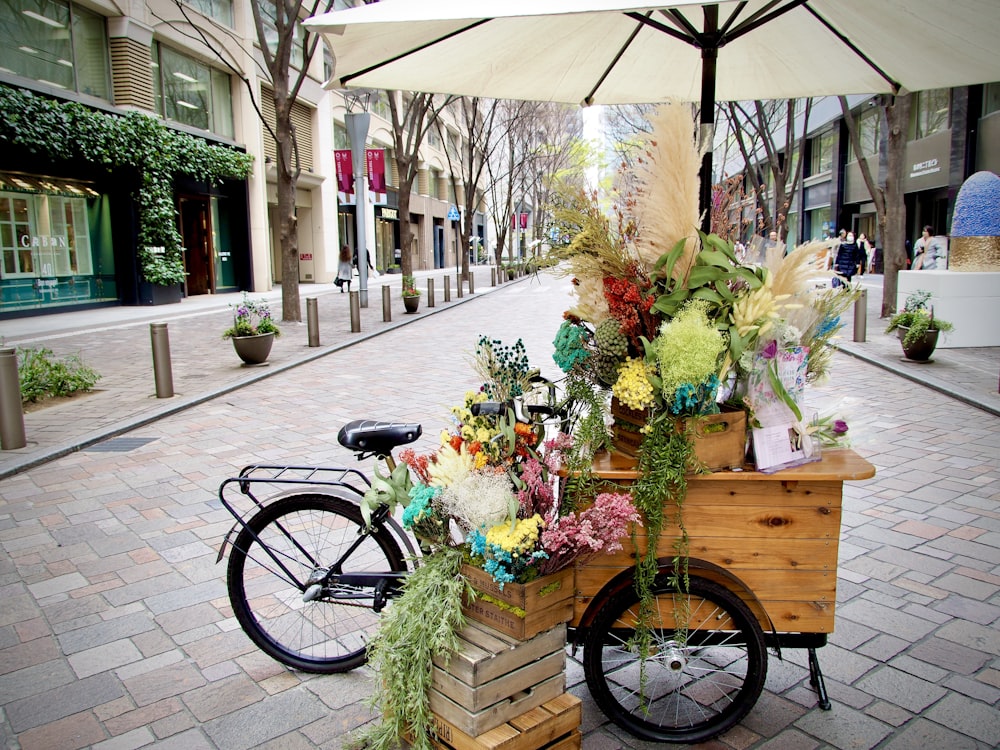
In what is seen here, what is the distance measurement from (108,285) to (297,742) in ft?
67.8

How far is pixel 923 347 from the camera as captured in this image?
1037 cm

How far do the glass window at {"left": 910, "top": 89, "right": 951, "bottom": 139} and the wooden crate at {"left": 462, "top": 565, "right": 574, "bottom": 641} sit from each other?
1134 inches

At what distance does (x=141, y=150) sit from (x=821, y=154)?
36.0 meters

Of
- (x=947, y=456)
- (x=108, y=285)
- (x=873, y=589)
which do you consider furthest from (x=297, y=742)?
(x=108, y=285)

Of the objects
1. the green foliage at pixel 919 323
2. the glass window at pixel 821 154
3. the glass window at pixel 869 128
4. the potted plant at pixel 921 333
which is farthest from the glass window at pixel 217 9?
the glass window at pixel 821 154

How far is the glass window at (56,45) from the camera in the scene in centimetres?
1672

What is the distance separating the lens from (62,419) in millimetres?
7855

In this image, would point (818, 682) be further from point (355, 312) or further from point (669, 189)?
point (355, 312)

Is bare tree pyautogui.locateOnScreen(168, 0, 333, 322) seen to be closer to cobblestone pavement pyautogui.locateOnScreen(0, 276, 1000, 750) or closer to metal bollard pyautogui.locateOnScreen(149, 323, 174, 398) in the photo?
metal bollard pyautogui.locateOnScreen(149, 323, 174, 398)

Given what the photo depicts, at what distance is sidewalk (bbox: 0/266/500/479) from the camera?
7.40m

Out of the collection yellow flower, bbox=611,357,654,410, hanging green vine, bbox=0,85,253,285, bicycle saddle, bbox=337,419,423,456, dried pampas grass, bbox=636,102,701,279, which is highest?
hanging green vine, bbox=0,85,253,285

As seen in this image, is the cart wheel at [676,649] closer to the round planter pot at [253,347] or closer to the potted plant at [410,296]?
the round planter pot at [253,347]

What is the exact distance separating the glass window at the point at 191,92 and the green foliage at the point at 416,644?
23.0 meters

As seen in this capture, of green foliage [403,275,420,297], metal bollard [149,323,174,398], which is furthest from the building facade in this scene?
metal bollard [149,323,174,398]
